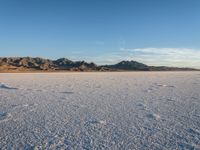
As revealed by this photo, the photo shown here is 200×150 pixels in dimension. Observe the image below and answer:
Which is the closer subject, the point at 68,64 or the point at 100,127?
the point at 100,127

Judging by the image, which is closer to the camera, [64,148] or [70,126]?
[64,148]

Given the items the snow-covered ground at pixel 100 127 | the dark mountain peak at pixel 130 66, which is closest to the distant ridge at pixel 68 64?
the dark mountain peak at pixel 130 66

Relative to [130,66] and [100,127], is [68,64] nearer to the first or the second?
[130,66]

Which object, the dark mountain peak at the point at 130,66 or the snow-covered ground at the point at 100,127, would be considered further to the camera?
the dark mountain peak at the point at 130,66

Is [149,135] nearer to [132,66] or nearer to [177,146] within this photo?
[177,146]

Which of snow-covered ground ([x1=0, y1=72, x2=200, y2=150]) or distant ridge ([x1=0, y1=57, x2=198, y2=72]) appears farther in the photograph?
distant ridge ([x1=0, y1=57, x2=198, y2=72])

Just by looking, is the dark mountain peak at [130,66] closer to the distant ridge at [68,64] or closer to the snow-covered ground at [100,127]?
the distant ridge at [68,64]

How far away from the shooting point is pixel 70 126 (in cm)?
444

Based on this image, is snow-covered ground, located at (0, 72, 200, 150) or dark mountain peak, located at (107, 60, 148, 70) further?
dark mountain peak, located at (107, 60, 148, 70)

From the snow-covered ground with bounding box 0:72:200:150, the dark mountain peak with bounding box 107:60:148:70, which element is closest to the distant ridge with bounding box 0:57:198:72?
the dark mountain peak with bounding box 107:60:148:70

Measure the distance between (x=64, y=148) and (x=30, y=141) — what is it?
2.00 ft

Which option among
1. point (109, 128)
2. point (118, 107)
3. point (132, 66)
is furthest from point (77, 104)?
point (132, 66)

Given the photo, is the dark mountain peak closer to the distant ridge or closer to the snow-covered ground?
the distant ridge

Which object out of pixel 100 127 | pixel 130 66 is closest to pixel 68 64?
pixel 130 66
